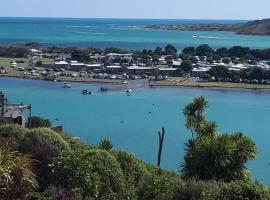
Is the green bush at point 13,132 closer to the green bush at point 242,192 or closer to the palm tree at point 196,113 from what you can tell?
the green bush at point 242,192

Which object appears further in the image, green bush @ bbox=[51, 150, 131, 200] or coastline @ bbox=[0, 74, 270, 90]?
coastline @ bbox=[0, 74, 270, 90]

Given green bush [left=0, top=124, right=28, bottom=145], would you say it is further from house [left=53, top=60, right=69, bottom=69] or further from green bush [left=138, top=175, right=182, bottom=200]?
house [left=53, top=60, right=69, bottom=69]

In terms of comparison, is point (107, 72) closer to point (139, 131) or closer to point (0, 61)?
point (0, 61)

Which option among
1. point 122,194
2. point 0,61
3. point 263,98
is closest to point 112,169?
point 122,194

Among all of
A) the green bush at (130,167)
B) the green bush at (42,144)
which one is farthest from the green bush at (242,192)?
the green bush at (42,144)

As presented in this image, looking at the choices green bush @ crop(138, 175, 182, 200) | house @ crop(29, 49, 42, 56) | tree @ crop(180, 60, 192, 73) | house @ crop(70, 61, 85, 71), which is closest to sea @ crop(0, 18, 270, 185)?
house @ crop(70, 61, 85, 71)

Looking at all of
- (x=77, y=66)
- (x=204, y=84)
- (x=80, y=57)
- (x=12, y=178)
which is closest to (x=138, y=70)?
(x=77, y=66)
